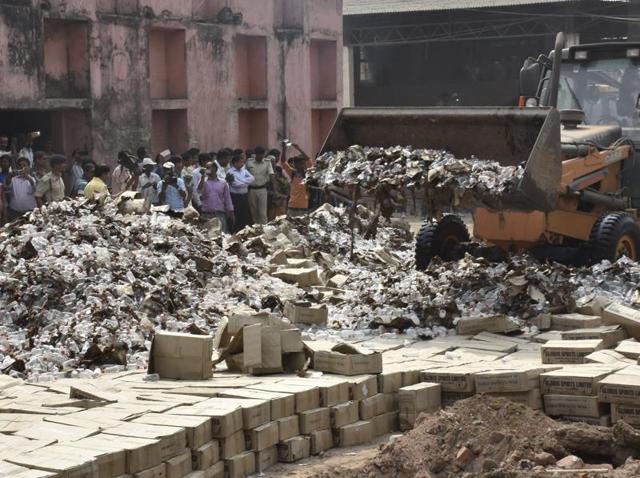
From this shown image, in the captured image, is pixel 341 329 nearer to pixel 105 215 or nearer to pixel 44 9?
pixel 105 215

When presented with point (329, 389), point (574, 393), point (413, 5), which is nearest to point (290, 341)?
point (329, 389)

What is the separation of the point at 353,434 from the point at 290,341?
97cm

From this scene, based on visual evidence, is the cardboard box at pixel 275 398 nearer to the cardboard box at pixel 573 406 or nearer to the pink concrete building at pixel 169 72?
the cardboard box at pixel 573 406

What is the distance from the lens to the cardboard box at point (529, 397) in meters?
8.41

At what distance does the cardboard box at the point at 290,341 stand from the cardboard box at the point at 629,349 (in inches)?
95.2

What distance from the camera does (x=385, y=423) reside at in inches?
335

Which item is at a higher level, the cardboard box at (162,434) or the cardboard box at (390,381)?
the cardboard box at (162,434)

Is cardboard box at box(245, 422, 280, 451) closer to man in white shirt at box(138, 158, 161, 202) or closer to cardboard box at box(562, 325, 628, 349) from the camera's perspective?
cardboard box at box(562, 325, 628, 349)

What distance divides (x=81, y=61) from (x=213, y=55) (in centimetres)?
316

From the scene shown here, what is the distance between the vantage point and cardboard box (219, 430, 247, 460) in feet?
23.7

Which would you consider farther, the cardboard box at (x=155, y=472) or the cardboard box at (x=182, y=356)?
the cardboard box at (x=182, y=356)

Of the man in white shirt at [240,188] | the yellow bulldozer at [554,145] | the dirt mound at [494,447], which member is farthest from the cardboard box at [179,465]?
the man in white shirt at [240,188]

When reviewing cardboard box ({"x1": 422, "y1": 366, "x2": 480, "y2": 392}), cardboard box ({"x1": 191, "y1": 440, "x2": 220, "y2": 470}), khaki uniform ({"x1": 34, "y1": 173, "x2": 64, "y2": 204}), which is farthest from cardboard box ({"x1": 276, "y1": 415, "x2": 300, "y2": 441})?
khaki uniform ({"x1": 34, "y1": 173, "x2": 64, "y2": 204})

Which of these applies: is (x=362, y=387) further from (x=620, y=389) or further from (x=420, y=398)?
(x=620, y=389)
